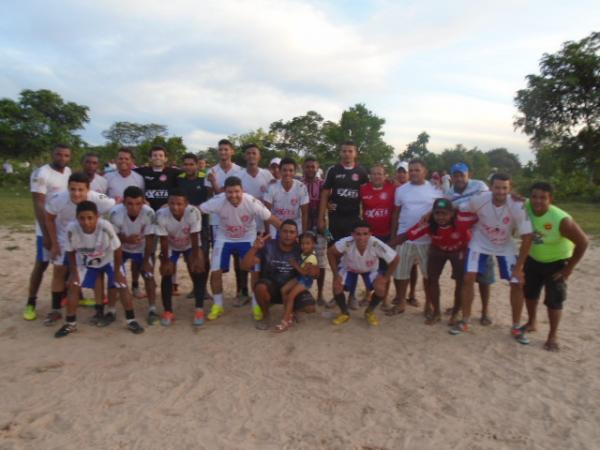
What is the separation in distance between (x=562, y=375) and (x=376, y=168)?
3134 millimetres

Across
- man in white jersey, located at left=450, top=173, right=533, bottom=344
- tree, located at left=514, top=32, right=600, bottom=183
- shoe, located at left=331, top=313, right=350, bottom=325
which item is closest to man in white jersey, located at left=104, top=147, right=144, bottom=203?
shoe, located at left=331, top=313, right=350, bottom=325

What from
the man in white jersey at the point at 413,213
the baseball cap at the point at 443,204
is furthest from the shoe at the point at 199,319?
the baseball cap at the point at 443,204

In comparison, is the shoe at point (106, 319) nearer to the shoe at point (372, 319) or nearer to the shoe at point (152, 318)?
the shoe at point (152, 318)

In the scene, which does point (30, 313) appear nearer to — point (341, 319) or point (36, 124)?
point (341, 319)

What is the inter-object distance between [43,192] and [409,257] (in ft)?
15.6

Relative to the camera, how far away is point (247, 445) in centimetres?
308

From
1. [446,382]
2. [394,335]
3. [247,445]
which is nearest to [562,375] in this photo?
[446,382]

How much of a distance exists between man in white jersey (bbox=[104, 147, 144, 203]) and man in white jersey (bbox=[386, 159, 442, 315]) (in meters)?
3.69

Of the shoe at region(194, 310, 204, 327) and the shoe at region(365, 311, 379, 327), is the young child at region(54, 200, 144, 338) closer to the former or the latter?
the shoe at region(194, 310, 204, 327)

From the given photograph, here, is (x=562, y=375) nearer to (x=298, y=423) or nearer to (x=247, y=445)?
(x=298, y=423)

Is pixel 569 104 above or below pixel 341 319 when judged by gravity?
above

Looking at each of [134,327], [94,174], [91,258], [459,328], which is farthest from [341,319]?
[94,174]

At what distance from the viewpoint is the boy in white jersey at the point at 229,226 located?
5590 mm

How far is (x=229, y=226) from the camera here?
18.5 ft
